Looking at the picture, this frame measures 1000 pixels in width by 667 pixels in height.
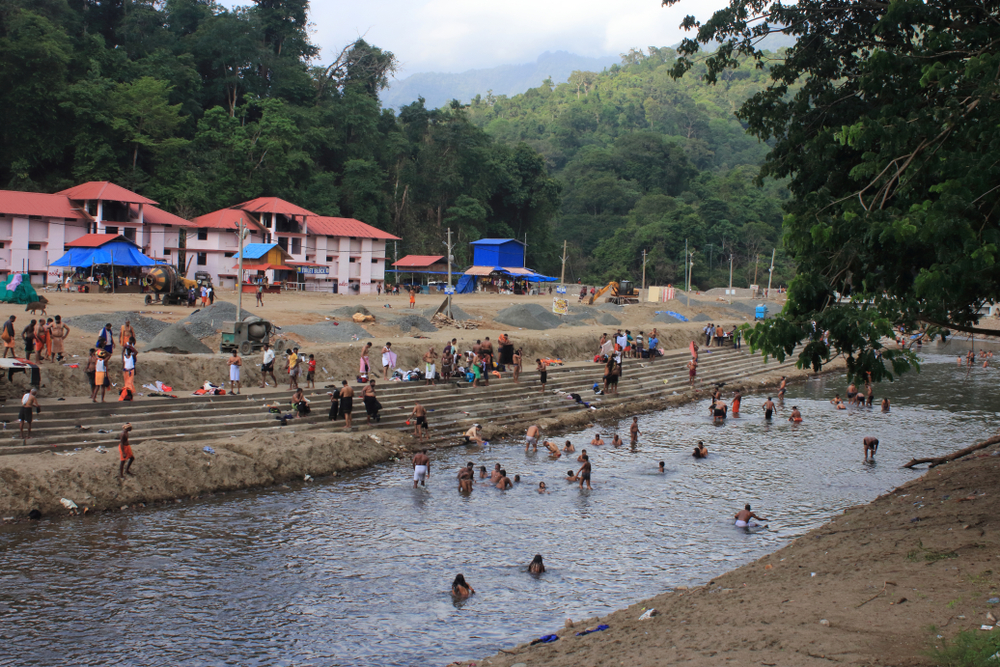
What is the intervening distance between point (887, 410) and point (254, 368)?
76.4 ft

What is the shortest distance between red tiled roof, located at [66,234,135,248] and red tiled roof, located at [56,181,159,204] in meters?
4.27

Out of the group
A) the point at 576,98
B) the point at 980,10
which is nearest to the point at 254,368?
the point at 980,10

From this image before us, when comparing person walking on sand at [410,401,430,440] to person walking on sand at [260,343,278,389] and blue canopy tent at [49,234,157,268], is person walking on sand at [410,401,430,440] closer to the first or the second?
person walking on sand at [260,343,278,389]

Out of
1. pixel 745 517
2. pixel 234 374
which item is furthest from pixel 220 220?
pixel 745 517

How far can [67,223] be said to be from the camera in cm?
4512

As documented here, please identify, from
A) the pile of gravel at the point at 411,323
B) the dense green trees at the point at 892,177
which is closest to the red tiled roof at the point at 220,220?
the pile of gravel at the point at 411,323

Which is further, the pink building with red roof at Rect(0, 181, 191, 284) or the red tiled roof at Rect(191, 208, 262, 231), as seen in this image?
the red tiled roof at Rect(191, 208, 262, 231)

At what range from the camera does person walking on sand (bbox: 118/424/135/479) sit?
50.7ft

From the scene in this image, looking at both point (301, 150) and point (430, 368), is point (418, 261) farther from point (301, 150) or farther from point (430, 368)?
point (430, 368)

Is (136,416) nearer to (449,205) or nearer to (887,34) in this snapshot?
(887,34)

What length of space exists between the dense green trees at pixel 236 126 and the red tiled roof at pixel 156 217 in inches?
174

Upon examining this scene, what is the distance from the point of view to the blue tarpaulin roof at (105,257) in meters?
38.1

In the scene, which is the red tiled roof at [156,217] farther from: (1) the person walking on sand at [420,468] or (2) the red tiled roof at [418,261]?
(1) the person walking on sand at [420,468]

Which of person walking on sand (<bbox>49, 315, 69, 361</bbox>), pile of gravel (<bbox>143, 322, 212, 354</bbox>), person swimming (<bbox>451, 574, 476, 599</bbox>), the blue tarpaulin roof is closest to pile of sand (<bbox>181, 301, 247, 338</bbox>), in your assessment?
pile of gravel (<bbox>143, 322, 212, 354</bbox>)
